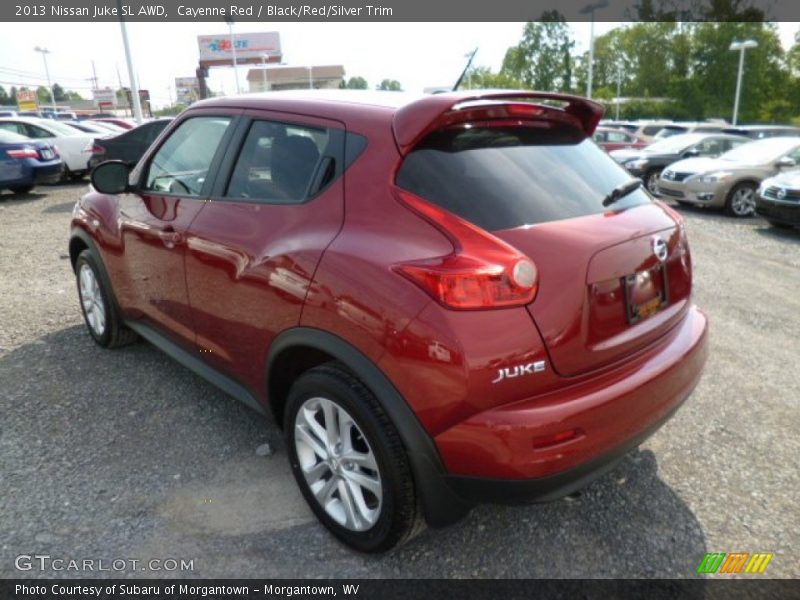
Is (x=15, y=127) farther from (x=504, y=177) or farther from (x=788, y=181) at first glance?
(x=788, y=181)

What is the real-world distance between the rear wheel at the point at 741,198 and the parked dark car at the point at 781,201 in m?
1.20

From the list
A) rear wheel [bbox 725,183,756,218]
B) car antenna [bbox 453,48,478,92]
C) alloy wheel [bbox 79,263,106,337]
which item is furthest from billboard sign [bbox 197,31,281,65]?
car antenna [bbox 453,48,478,92]

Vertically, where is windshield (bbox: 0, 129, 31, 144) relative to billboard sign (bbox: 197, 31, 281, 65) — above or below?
below

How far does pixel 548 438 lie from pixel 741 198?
10843 mm

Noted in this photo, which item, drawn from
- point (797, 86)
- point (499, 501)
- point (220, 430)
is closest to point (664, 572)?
point (499, 501)

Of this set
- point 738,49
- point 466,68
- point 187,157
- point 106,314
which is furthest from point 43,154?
point 738,49

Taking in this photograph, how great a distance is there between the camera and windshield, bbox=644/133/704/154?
1437 centimetres

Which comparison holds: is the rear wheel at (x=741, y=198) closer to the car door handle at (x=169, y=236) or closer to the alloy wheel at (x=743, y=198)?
the alloy wheel at (x=743, y=198)

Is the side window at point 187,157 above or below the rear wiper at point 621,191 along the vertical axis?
above

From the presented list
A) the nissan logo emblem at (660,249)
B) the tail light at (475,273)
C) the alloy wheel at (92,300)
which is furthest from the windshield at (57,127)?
the nissan logo emblem at (660,249)

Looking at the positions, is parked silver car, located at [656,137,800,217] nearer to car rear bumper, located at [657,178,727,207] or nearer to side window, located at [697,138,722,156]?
car rear bumper, located at [657,178,727,207]

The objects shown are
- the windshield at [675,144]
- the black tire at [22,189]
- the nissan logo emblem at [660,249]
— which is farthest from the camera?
the windshield at [675,144]

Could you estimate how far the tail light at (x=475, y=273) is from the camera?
196 centimetres

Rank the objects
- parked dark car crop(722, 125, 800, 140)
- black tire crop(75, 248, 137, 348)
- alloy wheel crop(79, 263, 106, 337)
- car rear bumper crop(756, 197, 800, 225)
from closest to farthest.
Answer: black tire crop(75, 248, 137, 348)
alloy wheel crop(79, 263, 106, 337)
car rear bumper crop(756, 197, 800, 225)
parked dark car crop(722, 125, 800, 140)
